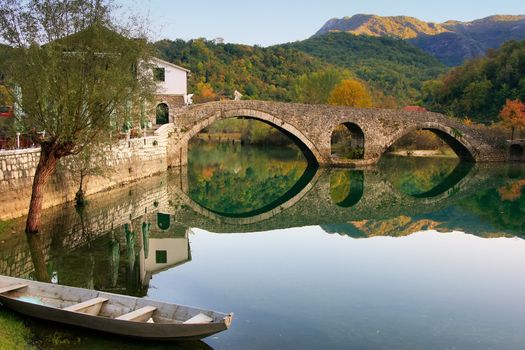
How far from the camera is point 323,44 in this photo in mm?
122938

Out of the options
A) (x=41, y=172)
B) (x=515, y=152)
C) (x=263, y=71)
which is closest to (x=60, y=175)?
(x=41, y=172)

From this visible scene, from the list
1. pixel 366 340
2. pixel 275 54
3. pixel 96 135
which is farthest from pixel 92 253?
pixel 275 54

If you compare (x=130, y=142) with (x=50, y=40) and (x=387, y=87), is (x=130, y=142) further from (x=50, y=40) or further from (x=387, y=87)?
(x=387, y=87)

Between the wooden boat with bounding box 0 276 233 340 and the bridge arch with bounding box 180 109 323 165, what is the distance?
2291cm

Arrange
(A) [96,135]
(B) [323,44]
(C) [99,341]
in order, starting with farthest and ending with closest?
(B) [323,44], (A) [96,135], (C) [99,341]

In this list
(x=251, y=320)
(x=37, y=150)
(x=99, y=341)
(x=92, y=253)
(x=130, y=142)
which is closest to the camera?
(x=99, y=341)

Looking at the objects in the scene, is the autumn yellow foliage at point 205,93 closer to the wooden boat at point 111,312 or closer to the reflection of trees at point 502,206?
the reflection of trees at point 502,206

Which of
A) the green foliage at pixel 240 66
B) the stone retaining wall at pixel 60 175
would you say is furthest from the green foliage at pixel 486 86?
the stone retaining wall at pixel 60 175

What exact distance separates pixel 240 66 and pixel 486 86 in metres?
29.8

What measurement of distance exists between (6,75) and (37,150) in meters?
3.41

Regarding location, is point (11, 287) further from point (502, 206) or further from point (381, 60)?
point (381, 60)

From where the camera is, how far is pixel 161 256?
13.1 metres

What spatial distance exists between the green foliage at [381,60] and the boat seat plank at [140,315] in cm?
6912

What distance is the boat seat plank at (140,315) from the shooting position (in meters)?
7.02
